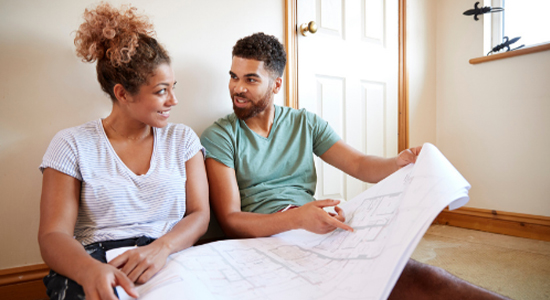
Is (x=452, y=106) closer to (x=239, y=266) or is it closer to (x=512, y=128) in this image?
(x=512, y=128)

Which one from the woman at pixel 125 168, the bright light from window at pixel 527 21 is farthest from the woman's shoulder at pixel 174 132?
the bright light from window at pixel 527 21

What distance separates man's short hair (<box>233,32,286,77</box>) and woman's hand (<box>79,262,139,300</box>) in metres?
0.78

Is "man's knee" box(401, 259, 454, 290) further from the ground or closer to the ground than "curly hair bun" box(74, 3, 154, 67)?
closer to the ground

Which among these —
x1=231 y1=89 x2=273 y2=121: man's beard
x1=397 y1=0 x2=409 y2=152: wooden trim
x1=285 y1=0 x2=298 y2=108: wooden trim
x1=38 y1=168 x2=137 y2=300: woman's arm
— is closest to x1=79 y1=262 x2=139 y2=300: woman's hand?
x1=38 y1=168 x2=137 y2=300: woman's arm

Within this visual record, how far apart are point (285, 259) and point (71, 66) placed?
2.80 feet


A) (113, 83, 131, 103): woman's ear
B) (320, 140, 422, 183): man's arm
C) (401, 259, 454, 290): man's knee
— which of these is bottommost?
(401, 259, 454, 290): man's knee

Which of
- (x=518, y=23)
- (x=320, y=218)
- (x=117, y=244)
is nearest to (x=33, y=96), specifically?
(x=117, y=244)

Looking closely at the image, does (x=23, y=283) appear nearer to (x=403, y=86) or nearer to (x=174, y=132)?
(x=174, y=132)

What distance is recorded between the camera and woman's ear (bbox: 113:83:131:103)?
857mm

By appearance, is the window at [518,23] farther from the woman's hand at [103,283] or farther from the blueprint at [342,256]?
the woman's hand at [103,283]

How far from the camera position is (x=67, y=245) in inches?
25.9

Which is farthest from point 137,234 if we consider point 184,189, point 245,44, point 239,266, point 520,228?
point 520,228

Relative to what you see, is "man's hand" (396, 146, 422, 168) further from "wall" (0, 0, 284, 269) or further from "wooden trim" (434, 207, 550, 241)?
"wooden trim" (434, 207, 550, 241)

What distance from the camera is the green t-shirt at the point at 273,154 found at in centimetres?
106
